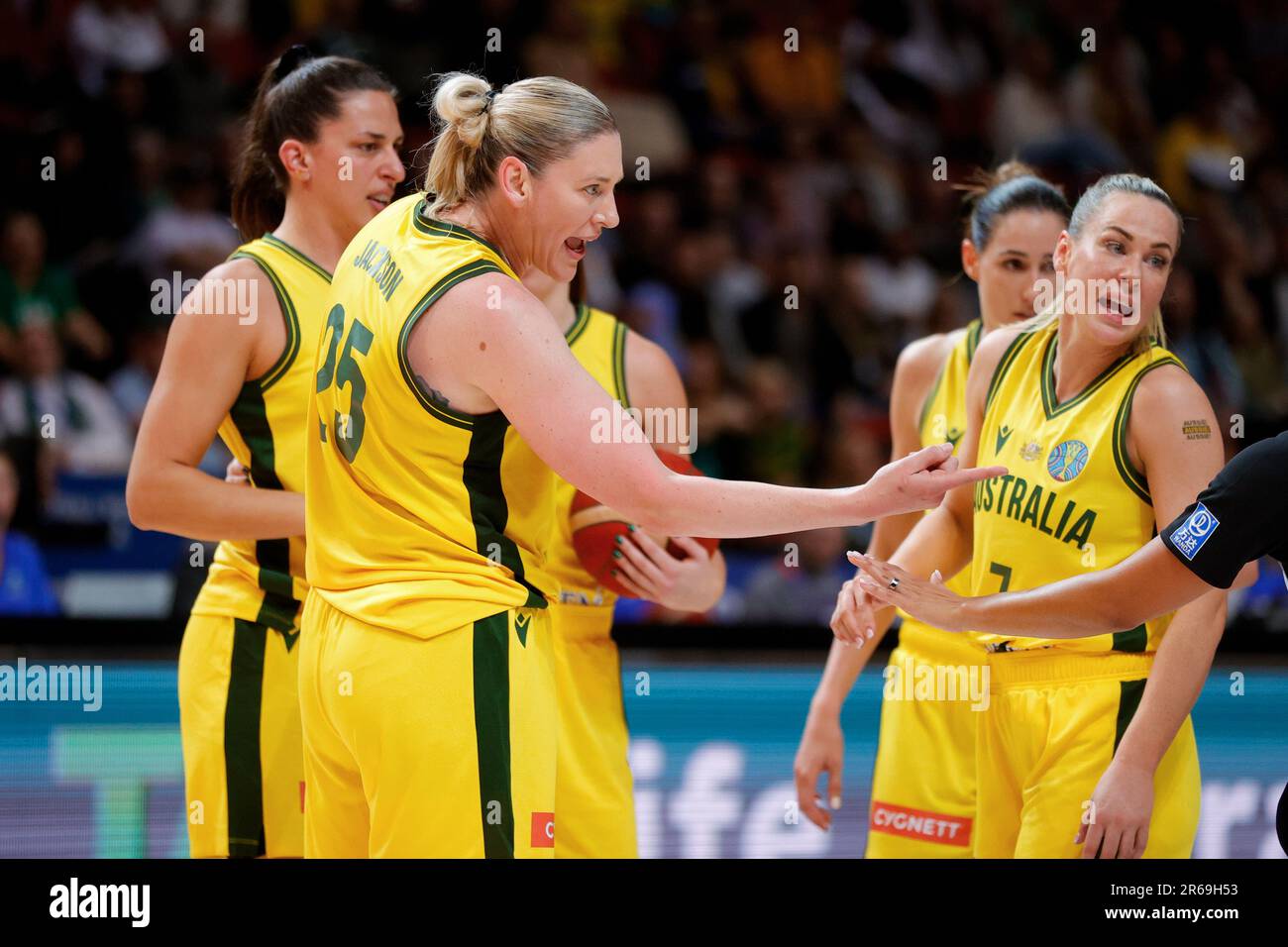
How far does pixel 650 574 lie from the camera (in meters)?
3.60

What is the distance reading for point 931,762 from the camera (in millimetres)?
4145

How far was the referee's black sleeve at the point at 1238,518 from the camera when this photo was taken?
8.33 feet

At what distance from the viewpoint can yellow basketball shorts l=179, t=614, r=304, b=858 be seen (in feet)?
11.5

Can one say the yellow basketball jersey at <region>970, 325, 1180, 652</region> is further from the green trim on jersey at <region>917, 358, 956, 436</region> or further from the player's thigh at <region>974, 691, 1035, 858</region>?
the green trim on jersey at <region>917, 358, 956, 436</region>

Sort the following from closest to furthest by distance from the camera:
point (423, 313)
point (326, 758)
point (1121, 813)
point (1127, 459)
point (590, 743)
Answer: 1. point (423, 313)
2. point (326, 758)
3. point (1121, 813)
4. point (1127, 459)
5. point (590, 743)

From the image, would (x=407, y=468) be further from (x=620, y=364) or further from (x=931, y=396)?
(x=931, y=396)

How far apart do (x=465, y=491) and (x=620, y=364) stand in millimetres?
1308

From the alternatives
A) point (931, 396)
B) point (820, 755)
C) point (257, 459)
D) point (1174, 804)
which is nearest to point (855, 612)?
point (1174, 804)

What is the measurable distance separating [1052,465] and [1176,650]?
1.51 feet

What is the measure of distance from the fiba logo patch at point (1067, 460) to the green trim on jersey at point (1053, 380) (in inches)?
3.8

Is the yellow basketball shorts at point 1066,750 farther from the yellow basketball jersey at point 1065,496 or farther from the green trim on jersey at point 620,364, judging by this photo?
the green trim on jersey at point 620,364

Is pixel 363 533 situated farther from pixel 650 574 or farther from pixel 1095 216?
pixel 1095 216

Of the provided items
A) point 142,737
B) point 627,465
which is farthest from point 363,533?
point 142,737

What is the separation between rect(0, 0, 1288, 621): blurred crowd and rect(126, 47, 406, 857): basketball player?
3165 millimetres
